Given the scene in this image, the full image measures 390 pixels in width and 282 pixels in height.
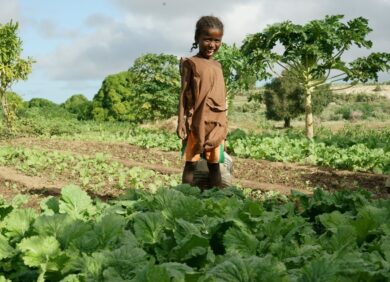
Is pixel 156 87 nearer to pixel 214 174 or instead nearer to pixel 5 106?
pixel 5 106

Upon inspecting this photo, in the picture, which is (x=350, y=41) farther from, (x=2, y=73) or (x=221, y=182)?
(x=221, y=182)

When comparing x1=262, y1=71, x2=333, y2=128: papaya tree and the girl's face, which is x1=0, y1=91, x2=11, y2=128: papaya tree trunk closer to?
the girl's face

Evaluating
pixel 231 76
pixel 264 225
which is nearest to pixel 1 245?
pixel 264 225

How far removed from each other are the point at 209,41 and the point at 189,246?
10.5ft

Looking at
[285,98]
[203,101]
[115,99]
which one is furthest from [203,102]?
[115,99]

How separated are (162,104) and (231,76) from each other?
591 cm

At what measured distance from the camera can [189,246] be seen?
2.10m

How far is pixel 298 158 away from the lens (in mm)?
12352

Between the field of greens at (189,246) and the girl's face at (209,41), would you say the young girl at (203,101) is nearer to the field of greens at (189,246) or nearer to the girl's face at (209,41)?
the girl's face at (209,41)

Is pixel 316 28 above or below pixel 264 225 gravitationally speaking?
above

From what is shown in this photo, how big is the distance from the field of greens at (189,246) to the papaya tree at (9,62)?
16572 mm

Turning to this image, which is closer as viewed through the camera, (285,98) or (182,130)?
(182,130)

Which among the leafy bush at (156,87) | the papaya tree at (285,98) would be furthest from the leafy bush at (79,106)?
the papaya tree at (285,98)

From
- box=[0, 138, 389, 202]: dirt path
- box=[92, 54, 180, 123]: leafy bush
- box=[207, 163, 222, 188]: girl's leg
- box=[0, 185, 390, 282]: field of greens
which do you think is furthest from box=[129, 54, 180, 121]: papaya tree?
box=[0, 185, 390, 282]: field of greens
